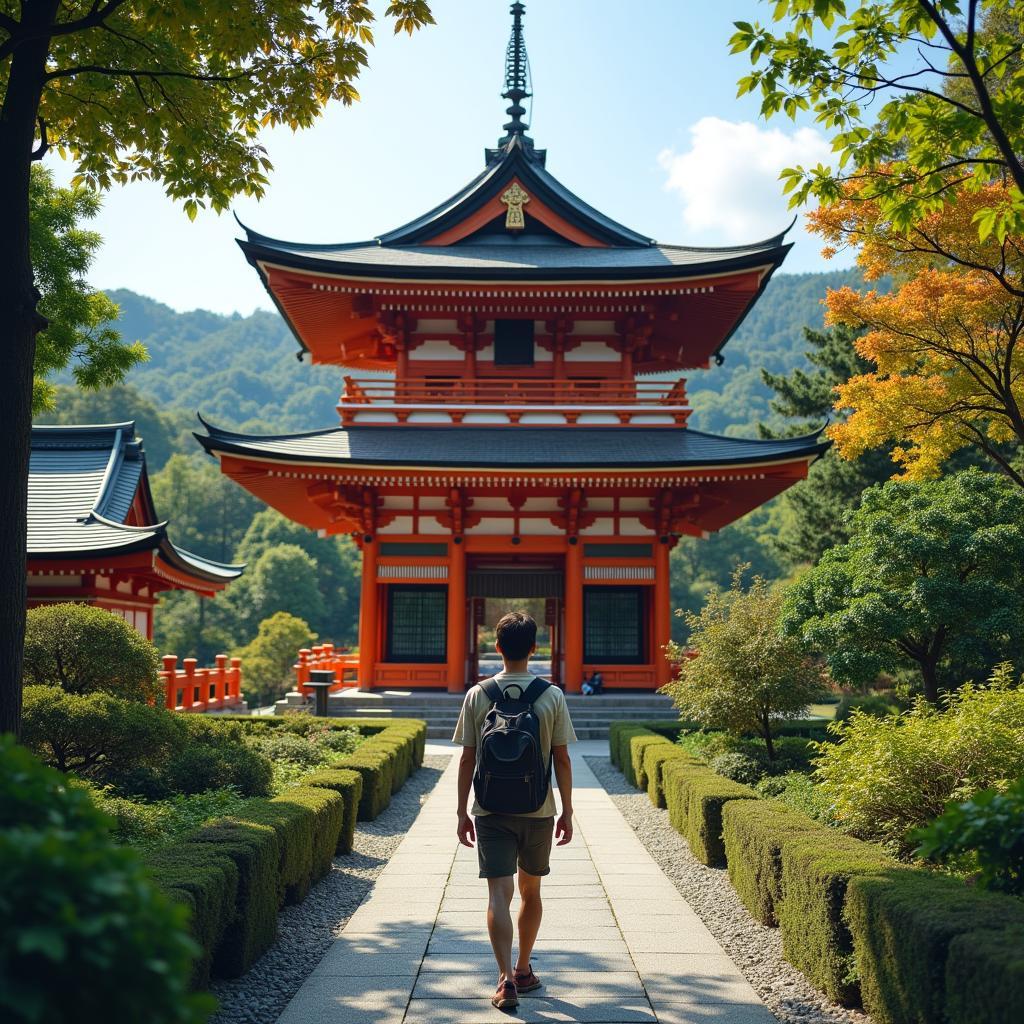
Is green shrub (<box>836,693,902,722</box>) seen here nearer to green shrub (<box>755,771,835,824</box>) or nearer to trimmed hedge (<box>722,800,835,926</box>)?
green shrub (<box>755,771,835,824</box>)

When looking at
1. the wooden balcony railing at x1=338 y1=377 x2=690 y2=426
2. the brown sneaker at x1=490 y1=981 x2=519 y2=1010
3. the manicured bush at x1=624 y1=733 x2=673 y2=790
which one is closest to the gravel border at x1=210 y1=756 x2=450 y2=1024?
the brown sneaker at x1=490 y1=981 x2=519 y2=1010

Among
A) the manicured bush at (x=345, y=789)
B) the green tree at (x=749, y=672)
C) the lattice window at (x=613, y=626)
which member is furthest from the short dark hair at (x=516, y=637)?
the lattice window at (x=613, y=626)

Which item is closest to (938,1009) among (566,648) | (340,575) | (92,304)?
(92,304)

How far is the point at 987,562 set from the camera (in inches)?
402

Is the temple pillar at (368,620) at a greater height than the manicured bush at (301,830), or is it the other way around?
the temple pillar at (368,620)

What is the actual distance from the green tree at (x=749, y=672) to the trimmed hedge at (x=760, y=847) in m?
3.97

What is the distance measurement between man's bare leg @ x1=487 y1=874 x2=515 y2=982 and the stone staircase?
543 inches

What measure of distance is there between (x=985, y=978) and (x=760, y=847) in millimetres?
3231

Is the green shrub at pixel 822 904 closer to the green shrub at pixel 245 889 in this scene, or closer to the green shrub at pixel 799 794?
the green shrub at pixel 799 794

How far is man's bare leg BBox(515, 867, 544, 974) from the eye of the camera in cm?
504

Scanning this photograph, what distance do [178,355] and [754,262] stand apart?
477 feet

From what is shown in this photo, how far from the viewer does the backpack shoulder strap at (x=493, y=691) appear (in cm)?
500

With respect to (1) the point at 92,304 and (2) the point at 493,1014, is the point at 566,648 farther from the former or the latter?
(2) the point at 493,1014

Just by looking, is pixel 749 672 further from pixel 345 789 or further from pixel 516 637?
pixel 516 637
